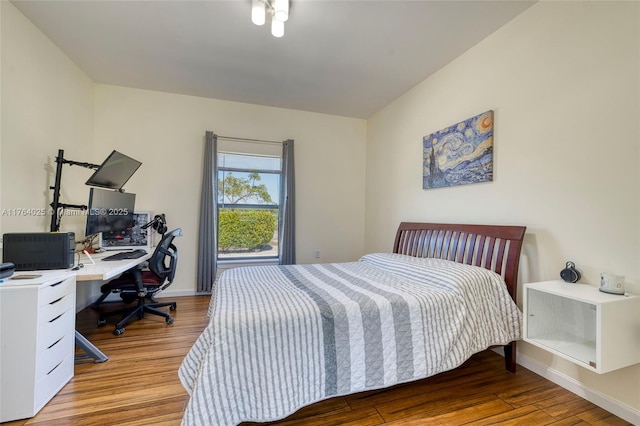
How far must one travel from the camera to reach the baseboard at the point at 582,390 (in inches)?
61.4

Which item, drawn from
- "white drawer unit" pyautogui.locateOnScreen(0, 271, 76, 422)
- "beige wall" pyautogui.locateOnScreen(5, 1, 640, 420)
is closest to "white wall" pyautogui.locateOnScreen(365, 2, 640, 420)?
"beige wall" pyautogui.locateOnScreen(5, 1, 640, 420)

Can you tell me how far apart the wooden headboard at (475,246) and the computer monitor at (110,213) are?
3220mm

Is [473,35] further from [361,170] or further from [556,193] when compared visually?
[361,170]

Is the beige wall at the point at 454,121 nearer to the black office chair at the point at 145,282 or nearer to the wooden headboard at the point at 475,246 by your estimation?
the wooden headboard at the point at 475,246

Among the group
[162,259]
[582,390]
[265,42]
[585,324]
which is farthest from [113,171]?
[582,390]

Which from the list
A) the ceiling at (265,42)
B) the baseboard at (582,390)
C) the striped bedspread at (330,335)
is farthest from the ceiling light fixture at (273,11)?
the baseboard at (582,390)

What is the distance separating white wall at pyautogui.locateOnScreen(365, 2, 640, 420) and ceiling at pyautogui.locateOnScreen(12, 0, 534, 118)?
0.36 m

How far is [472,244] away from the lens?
2391mm

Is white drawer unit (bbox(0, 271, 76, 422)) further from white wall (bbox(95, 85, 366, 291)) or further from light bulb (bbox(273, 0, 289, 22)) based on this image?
light bulb (bbox(273, 0, 289, 22))

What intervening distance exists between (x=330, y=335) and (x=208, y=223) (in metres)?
2.83

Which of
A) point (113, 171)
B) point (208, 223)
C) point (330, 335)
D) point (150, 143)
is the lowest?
point (330, 335)

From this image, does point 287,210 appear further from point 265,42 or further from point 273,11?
point 273,11

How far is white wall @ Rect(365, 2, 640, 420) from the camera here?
5.28ft

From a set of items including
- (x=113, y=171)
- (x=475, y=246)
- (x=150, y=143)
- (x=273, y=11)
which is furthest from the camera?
(x=150, y=143)
